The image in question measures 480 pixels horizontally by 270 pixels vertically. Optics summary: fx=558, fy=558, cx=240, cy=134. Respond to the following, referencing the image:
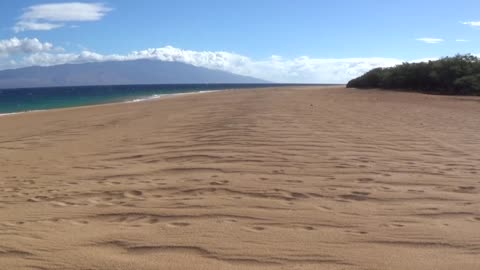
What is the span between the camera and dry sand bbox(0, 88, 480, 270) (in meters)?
3.54

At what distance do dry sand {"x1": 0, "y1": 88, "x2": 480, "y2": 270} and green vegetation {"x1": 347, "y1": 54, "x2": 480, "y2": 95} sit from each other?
56.8ft

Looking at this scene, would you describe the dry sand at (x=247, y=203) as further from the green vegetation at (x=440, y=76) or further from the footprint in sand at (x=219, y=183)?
the green vegetation at (x=440, y=76)

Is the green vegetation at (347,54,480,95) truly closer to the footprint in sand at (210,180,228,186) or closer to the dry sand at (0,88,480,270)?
the dry sand at (0,88,480,270)

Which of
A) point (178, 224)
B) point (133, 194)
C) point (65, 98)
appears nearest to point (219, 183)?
point (133, 194)

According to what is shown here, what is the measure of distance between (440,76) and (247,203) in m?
25.2

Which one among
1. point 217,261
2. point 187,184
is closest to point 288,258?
point 217,261

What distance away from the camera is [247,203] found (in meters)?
4.82

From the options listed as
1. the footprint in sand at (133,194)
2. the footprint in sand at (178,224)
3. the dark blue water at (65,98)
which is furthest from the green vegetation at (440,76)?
the footprint in sand at (178,224)

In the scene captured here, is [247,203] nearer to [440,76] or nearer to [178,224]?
[178,224]

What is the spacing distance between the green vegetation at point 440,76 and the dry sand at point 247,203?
1731 cm

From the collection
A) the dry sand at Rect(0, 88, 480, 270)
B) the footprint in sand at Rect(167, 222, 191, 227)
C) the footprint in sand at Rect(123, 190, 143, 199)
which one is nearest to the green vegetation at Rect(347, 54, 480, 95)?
the dry sand at Rect(0, 88, 480, 270)

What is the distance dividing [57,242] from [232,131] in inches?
239

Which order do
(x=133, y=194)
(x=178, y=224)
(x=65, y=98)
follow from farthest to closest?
(x=65, y=98) → (x=133, y=194) → (x=178, y=224)

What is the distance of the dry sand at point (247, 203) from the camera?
3.54 meters
